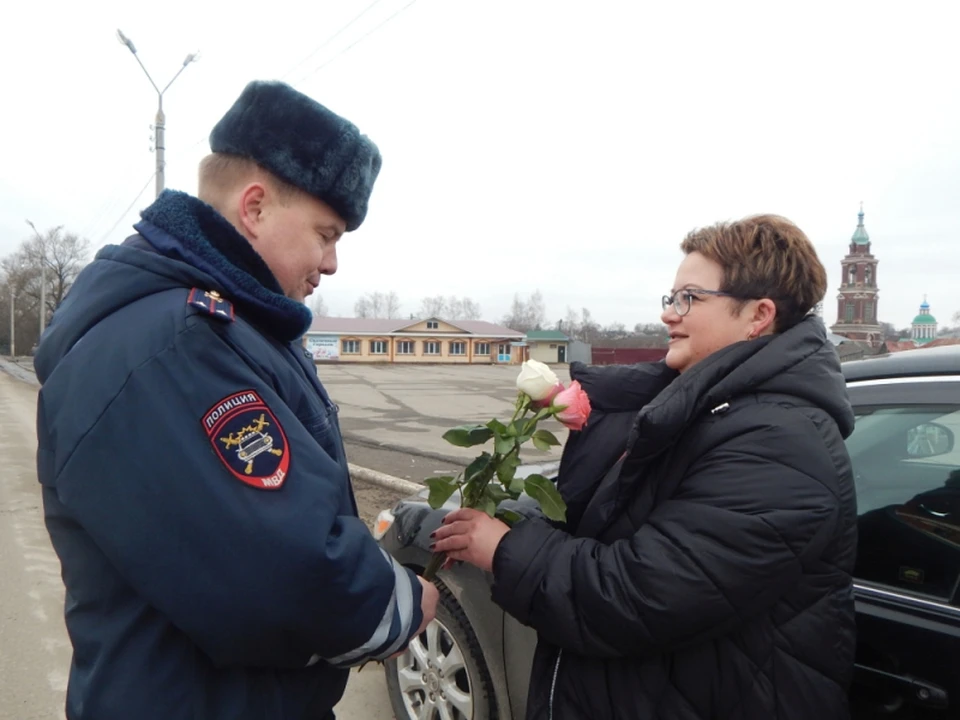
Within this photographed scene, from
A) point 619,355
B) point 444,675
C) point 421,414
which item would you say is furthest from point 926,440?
point 619,355

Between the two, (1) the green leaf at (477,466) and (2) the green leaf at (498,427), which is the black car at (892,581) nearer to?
(1) the green leaf at (477,466)

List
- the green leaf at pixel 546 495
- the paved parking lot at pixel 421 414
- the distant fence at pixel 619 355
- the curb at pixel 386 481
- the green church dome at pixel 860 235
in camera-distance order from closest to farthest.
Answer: the green leaf at pixel 546 495
the curb at pixel 386 481
the paved parking lot at pixel 421 414
the distant fence at pixel 619 355
the green church dome at pixel 860 235

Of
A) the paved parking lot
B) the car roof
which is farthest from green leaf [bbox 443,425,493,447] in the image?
the paved parking lot

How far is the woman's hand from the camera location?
1.67m

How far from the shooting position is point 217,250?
1.27m

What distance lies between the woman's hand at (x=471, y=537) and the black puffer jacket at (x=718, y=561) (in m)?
0.04

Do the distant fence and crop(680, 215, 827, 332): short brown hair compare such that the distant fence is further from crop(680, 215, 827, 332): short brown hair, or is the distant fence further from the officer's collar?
the officer's collar

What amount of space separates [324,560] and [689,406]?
88 centimetres

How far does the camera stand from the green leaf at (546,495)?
161cm

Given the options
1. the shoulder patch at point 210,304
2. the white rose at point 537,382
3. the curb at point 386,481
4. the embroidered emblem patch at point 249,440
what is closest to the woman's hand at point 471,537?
the white rose at point 537,382

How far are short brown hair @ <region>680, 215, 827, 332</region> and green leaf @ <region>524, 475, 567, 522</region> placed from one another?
69 centimetres

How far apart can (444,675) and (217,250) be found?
2.10m

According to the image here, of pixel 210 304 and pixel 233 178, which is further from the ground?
pixel 233 178

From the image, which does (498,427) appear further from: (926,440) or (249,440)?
(926,440)
